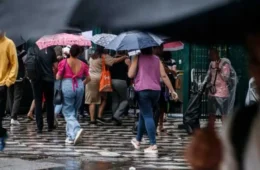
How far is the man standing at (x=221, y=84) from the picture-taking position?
40.4 feet

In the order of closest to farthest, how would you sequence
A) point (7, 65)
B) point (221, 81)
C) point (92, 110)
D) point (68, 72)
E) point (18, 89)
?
point (7, 65) → point (68, 72) → point (221, 81) → point (18, 89) → point (92, 110)

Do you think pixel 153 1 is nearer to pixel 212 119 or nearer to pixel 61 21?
pixel 61 21

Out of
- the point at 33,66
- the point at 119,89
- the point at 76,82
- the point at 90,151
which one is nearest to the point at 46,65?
the point at 33,66

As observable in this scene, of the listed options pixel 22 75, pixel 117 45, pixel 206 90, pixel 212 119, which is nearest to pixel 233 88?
pixel 206 90

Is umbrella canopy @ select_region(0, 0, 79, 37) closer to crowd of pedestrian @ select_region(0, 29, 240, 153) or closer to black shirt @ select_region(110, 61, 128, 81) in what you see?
crowd of pedestrian @ select_region(0, 29, 240, 153)

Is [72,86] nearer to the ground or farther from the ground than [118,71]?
nearer to the ground

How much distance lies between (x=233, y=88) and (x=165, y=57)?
111 inches

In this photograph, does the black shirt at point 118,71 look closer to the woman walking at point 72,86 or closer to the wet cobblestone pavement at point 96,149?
the wet cobblestone pavement at point 96,149

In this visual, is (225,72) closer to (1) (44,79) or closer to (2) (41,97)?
(1) (44,79)

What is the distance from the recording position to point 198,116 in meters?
12.9

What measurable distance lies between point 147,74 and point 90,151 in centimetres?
159

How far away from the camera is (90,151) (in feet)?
35.7

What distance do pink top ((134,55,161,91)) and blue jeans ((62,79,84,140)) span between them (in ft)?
5.55

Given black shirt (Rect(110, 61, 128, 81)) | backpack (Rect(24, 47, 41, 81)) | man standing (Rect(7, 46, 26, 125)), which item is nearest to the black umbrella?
backpack (Rect(24, 47, 41, 81))
